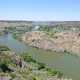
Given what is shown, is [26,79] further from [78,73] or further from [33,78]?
[78,73]

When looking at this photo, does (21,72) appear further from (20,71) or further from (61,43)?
(61,43)

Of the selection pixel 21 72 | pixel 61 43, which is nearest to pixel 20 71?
pixel 21 72

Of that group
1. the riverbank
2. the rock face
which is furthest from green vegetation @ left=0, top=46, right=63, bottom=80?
the rock face

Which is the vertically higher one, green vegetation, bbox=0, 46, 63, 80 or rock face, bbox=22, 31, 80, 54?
green vegetation, bbox=0, 46, 63, 80

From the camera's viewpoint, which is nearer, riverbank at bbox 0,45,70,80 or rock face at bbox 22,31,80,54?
riverbank at bbox 0,45,70,80

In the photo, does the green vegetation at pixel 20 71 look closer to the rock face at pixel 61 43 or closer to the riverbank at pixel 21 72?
the riverbank at pixel 21 72

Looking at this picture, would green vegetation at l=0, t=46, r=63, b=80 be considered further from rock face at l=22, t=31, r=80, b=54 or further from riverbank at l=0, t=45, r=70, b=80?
rock face at l=22, t=31, r=80, b=54

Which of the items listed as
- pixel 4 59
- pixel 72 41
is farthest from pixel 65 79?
pixel 72 41

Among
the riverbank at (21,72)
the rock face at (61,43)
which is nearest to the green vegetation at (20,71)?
the riverbank at (21,72)

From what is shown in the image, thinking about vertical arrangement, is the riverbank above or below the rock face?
above

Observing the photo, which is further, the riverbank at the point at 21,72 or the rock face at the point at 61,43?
the rock face at the point at 61,43

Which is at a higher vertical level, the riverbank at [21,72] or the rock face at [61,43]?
the riverbank at [21,72]
